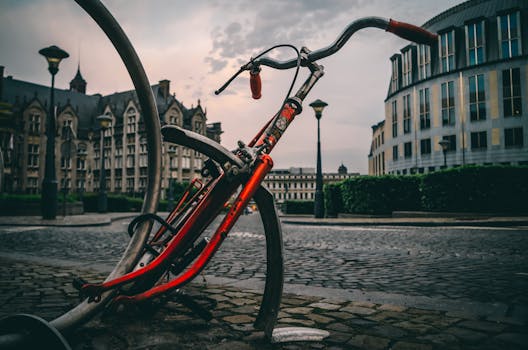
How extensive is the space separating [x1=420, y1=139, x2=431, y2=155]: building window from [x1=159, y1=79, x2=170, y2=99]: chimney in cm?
4043

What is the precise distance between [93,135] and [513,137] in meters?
60.6

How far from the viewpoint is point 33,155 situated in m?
57.4

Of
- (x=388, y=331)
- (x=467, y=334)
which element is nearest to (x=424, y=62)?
(x=467, y=334)

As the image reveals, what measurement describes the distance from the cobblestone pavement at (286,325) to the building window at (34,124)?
205 feet

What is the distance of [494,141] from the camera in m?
34.5

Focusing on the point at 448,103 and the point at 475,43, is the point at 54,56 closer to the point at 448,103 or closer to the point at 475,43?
the point at 448,103

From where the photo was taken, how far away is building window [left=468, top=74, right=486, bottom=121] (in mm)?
35188

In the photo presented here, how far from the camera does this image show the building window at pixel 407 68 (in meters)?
40.7

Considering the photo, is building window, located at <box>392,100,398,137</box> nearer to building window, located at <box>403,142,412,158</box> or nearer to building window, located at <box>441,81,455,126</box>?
building window, located at <box>403,142,412,158</box>

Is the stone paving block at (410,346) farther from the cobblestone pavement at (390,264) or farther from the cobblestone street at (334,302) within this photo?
the cobblestone pavement at (390,264)

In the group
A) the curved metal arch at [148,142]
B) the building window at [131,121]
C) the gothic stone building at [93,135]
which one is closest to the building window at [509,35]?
the curved metal arch at [148,142]

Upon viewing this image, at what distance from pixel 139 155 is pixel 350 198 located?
154ft

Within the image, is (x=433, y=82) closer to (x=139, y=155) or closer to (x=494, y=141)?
(x=494, y=141)

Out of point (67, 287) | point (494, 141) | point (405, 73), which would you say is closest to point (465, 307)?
point (67, 287)
